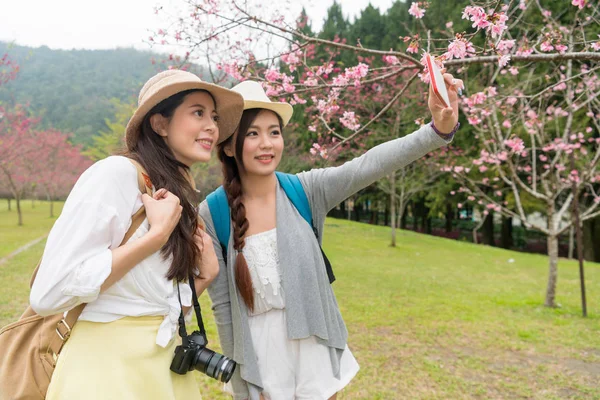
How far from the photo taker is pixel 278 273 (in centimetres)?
182

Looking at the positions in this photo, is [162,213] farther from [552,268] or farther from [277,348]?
[552,268]

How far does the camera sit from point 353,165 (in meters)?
1.85

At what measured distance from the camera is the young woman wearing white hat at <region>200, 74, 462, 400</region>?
1759mm

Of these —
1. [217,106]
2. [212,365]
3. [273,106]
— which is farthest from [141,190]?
[273,106]

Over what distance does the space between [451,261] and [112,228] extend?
1294 cm

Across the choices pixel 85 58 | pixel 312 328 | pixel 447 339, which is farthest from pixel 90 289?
pixel 85 58

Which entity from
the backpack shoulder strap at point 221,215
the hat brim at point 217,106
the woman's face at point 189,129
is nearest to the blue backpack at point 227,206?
the backpack shoulder strap at point 221,215

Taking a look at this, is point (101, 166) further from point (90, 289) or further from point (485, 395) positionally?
point (485, 395)

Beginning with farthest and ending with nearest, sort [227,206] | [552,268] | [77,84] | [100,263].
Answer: [77,84]
[552,268]
[227,206]
[100,263]

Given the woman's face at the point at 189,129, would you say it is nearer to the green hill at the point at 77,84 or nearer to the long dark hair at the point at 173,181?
the long dark hair at the point at 173,181

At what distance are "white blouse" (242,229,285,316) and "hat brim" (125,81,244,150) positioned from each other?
1.57 ft

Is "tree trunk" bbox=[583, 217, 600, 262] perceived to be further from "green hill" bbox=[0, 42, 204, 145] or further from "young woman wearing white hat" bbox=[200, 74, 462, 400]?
"green hill" bbox=[0, 42, 204, 145]

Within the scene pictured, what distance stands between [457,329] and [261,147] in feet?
17.2

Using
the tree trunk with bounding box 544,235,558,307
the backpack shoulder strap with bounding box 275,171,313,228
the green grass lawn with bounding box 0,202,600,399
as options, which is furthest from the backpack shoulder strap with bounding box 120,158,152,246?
the tree trunk with bounding box 544,235,558,307
